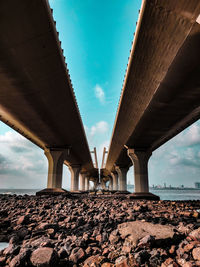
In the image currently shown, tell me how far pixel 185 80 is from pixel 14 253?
11717 millimetres

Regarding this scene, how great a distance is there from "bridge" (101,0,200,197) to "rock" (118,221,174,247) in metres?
7.33

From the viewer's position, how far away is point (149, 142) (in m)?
27.0

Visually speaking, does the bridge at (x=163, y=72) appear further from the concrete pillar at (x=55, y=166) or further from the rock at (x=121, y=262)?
the concrete pillar at (x=55, y=166)

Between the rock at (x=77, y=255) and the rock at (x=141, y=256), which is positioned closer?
the rock at (x=141, y=256)

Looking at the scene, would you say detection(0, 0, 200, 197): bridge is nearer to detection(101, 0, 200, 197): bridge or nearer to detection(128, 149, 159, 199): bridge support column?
detection(101, 0, 200, 197): bridge

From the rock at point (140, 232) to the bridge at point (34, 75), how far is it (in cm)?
813

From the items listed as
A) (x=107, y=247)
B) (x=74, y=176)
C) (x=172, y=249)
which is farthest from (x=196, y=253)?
(x=74, y=176)

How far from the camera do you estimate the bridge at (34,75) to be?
23.6 feet

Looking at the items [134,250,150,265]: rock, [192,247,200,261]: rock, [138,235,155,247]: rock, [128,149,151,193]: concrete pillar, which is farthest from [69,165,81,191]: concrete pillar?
[192,247,200,261]: rock

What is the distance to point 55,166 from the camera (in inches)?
1172

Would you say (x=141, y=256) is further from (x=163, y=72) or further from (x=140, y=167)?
(x=140, y=167)

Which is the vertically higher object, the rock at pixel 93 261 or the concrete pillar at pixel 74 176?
the concrete pillar at pixel 74 176

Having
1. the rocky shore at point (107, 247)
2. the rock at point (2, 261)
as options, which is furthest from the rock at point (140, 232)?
the rock at point (2, 261)

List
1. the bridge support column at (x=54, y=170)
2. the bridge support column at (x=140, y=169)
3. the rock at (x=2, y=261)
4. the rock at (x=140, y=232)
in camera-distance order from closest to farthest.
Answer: the rock at (x=2, y=261) < the rock at (x=140, y=232) < the bridge support column at (x=54, y=170) < the bridge support column at (x=140, y=169)
